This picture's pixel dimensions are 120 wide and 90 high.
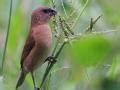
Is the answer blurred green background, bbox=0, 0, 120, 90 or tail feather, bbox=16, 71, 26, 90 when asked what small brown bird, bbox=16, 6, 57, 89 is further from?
blurred green background, bbox=0, 0, 120, 90

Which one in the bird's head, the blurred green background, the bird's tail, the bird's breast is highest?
the blurred green background

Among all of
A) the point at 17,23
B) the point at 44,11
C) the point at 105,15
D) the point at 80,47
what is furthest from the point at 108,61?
the point at 44,11

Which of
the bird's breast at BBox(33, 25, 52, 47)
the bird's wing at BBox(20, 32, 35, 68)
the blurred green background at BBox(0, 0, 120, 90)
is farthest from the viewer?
the bird's wing at BBox(20, 32, 35, 68)

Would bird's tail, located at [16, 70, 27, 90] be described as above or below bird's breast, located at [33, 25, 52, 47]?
below

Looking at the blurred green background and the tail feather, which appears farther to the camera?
the tail feather

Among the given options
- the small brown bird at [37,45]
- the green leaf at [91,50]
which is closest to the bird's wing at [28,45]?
the small brown bird at [37,45]

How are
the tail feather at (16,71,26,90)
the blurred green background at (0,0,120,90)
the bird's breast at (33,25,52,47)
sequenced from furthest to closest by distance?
the bird's breast at (33,25,52,47)
the tail feather at (16,71,26,90)
the blurred green background at (0,0,120,90)

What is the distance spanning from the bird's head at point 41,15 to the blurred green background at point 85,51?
13 cm

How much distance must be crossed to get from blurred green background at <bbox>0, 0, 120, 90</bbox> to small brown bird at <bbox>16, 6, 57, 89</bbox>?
168mm

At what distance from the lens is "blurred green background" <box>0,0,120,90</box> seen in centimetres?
59

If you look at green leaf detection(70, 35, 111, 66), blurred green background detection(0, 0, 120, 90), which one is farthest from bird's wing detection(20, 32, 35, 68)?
green leaf detection(70, 35, 111, 66)

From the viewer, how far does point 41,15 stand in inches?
55.9

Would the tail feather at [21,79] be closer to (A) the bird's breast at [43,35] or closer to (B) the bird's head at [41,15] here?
(A) the bird's breast at [43,35]

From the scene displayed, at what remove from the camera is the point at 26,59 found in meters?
1.38
